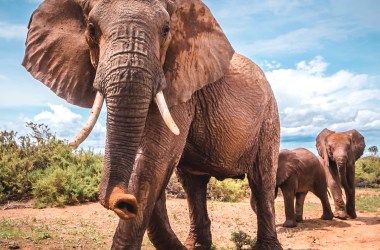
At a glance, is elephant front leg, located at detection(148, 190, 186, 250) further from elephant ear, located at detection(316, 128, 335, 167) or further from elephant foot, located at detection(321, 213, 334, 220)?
elephant ear, located at detection(316, 128, 335, 167)

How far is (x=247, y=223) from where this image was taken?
9.95m

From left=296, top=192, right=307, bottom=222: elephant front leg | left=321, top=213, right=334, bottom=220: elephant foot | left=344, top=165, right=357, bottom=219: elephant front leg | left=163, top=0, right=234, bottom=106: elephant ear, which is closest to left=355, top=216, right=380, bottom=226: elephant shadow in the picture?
left=344, top=165, right=357, bottom=219: elephant front leg

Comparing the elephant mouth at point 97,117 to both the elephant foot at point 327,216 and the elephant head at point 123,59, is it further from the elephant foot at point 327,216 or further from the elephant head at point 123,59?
the elephant foot at point 327,216

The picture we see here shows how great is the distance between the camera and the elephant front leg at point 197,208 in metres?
6.66

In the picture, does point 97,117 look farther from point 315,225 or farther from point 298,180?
point 298,180

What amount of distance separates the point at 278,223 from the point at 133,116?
7.68 metres

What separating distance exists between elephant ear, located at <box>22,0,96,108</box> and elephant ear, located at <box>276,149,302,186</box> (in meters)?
6.75

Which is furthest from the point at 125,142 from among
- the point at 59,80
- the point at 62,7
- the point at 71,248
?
the point at 71,248

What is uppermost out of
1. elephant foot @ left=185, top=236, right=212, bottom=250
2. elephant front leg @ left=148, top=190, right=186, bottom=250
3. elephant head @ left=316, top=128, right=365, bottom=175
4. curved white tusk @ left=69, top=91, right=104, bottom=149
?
elephant head @ left=316, top=128, right=365, bottom=175

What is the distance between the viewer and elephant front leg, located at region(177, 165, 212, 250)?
6656mm

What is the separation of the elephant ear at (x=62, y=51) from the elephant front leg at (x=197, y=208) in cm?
251

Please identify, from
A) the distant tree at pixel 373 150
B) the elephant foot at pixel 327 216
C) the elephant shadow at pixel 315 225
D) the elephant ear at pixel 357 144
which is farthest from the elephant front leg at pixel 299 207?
the distant tree at pixel 373 150

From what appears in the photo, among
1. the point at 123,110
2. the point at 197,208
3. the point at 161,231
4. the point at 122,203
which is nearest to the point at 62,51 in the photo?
the point at 123,110

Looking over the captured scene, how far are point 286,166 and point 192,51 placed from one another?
21.8 ft
